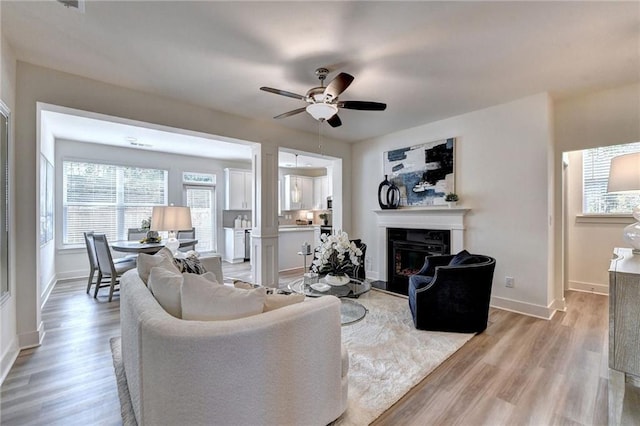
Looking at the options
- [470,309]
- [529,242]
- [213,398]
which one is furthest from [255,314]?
[529,242]

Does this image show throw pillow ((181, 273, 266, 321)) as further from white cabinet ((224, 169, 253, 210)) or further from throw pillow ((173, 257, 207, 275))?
white cabinet ((224, 169, 253, 210))

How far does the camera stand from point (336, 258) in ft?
9.41

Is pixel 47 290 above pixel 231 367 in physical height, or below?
below

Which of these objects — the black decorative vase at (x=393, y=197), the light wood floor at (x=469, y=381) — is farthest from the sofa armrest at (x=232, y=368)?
the black decorative vase at (x=393, y=197)

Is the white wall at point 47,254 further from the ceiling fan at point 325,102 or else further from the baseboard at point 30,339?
the ceiling fan at point 325,102

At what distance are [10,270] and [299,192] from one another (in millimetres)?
5998

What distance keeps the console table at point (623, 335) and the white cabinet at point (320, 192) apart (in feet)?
22.0

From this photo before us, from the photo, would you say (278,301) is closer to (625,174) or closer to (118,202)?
(625,174)

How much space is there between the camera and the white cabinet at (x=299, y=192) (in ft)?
25.6

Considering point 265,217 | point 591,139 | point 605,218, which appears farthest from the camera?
point 265,217

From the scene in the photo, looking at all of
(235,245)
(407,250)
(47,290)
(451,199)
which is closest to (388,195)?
(407,250)

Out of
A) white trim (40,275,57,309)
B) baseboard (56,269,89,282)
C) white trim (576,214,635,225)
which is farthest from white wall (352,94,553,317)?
baseboard (56,269,89,282)

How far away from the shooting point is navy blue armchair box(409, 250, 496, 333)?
2793 millimetres

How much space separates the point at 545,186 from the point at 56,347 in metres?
5.34
